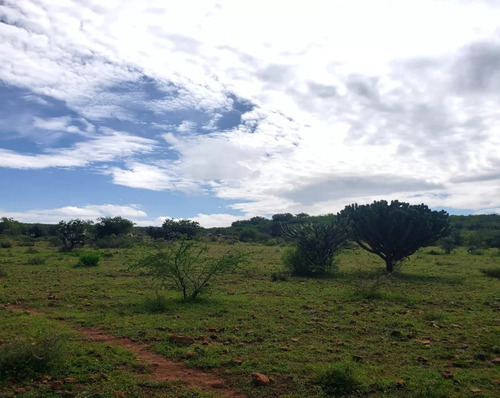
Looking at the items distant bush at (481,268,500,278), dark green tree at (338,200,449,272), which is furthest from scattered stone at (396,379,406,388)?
dark green tree at (338,200,449,272)

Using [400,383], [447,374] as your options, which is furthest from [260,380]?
[447,374]

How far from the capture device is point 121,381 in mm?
6316

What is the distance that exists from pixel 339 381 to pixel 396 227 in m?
17.3

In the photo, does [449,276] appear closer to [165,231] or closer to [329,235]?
[329,235]

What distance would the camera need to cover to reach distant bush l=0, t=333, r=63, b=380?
20.6 ft

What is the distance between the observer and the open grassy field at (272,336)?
20.3 feet

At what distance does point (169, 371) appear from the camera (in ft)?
22.5

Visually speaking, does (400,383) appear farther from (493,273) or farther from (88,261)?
(88,261)

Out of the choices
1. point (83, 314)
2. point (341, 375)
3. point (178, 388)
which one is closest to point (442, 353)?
point (341, 375)

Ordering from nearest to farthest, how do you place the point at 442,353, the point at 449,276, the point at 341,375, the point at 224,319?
the point at 341,375
the point at 442,353
the point at 224,319
the point at 449,276

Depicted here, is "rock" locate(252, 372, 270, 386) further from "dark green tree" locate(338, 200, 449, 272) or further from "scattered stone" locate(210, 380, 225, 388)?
"dark green tree" locate(338, 200, 449, 272)

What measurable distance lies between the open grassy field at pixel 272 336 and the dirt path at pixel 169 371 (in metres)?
0.16

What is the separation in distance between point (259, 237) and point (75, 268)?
124 feet

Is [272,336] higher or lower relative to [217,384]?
higher
